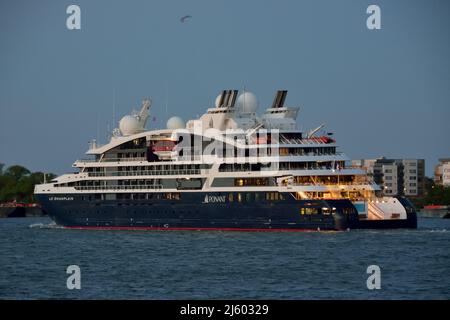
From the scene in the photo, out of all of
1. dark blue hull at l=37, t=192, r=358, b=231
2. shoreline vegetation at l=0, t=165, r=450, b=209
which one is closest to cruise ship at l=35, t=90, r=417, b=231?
dark blue hull at l=37, t=192, r=358, b=231

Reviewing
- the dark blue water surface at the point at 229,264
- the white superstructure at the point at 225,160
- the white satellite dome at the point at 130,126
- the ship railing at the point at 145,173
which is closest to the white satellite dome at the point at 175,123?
the white superstructure at the point at 225,160

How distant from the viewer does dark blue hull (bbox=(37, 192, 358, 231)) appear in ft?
273

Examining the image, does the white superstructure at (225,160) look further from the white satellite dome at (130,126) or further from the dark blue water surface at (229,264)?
the dark blue water surface at (229,264)

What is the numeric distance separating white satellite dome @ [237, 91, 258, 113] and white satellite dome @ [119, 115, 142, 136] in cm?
920

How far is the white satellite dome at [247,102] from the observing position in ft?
312

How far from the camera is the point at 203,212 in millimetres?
88875

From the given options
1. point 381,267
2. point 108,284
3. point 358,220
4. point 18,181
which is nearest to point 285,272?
point 381,267

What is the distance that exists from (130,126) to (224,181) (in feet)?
45.5

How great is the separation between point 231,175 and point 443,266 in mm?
28974

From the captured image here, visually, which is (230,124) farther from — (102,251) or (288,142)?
(102,251)

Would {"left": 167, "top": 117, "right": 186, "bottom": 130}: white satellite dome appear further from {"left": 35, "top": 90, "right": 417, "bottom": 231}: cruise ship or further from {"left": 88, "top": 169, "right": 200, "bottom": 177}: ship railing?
{"left": 88, "top": 169, "right": 200, "bottom": 177}: ship railing

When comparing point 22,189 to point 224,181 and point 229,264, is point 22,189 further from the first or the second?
point 229,264

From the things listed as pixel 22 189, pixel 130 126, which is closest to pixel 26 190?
pixel 22 189

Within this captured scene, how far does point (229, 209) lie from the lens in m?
87.4
